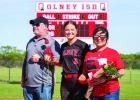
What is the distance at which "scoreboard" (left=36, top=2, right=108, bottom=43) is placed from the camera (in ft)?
92.2

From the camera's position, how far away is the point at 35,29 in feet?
29.1

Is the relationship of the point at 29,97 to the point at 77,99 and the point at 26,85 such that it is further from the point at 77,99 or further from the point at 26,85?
the point at 77,99

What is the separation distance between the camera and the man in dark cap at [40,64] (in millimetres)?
8820

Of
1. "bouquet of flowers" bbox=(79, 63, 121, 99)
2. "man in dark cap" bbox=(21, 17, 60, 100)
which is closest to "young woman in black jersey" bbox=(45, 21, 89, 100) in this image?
"man in dark cap" bbox=(21, 17, 60, 100)

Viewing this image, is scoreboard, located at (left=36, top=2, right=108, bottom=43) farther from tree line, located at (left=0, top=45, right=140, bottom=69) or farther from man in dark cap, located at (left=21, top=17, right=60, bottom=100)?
tree line, located at (left=0, top=45, right=140, bottom=69)

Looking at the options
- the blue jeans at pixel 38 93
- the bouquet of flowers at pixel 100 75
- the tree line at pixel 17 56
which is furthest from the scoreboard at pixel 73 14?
the tree line at pixel 17 56

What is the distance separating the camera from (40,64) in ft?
28.9

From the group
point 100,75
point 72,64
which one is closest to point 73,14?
point 72,64

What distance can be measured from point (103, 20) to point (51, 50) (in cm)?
1986

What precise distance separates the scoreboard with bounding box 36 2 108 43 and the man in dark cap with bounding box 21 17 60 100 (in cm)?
1891

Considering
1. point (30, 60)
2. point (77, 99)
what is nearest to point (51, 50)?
point (30, 60)

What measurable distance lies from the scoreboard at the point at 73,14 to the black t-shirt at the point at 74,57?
19.1 meters

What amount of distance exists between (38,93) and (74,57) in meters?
0.89

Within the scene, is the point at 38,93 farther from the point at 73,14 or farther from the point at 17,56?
the point at 17,56
